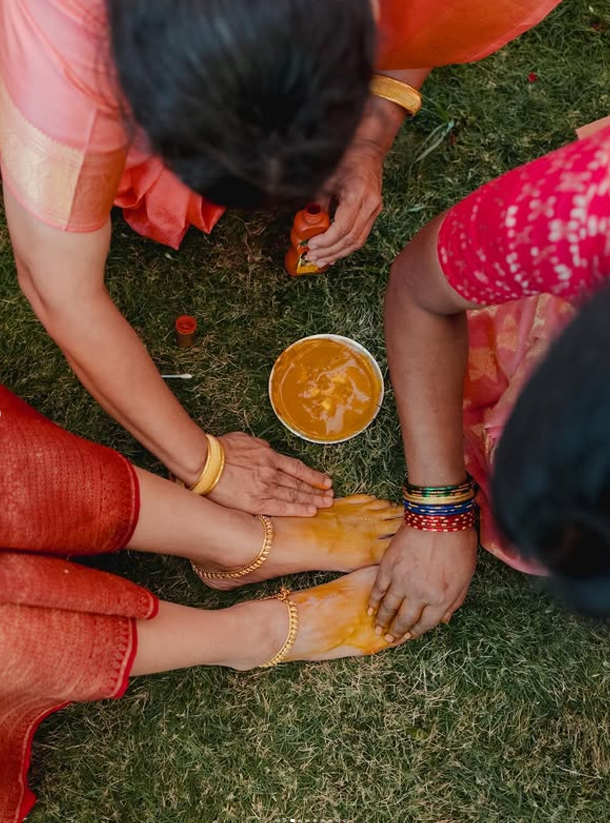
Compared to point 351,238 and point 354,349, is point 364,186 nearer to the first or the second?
point 351,238

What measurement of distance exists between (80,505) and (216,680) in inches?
25.4

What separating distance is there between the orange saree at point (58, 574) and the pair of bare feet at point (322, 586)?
0.32 meters

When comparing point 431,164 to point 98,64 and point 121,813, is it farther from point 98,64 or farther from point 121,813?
point 121,813

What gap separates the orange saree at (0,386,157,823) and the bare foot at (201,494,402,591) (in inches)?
14.2

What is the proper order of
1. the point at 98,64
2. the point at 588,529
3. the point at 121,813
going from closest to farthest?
the point at 588,529 → the point at 98,64 → the point at 121,813

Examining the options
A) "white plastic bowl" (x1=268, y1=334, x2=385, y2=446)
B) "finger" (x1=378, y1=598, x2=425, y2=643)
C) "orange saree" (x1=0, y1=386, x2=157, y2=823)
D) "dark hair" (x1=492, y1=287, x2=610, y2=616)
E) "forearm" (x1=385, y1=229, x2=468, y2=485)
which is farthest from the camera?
"white plastic bowl" (x1=268, y1=334, x2=385, y2=446)

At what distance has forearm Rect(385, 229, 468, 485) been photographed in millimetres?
1529

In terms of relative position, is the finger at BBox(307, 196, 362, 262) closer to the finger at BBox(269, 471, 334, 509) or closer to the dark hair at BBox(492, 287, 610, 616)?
the finger at BBox(269, 471, 334, 509)

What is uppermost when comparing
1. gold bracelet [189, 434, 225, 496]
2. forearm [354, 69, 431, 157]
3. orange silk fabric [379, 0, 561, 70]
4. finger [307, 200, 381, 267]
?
orange silk fabric [379, 0, 561, 70]

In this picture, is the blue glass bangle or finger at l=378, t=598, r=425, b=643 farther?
finger at l=378, t=598, r=425, b=643

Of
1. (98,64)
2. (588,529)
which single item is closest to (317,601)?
(588,529)

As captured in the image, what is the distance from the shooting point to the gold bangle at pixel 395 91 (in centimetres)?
178

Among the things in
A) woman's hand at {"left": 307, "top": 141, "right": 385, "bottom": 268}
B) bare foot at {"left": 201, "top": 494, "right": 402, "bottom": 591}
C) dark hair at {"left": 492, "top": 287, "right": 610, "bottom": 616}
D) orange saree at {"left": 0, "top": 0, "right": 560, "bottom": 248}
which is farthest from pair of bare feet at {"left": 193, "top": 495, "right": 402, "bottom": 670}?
dark hair at {"left": 492, "top": 287, "right": 610, "bottom": 616}

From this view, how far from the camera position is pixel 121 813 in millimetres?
1840
